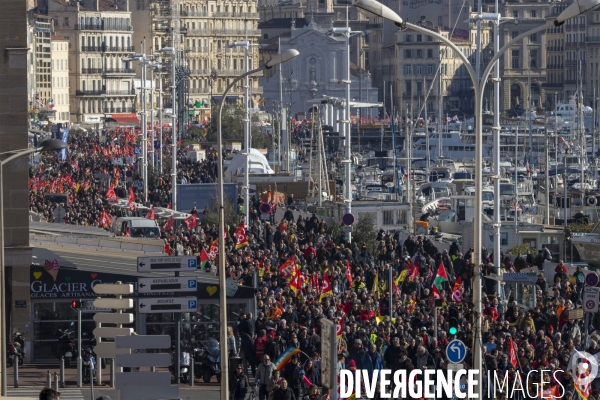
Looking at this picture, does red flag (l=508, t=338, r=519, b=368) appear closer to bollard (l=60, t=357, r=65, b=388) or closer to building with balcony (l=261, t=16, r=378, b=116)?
bollard (l=60, t=357, r=65, b=388)

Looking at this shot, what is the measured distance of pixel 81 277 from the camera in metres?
31.9

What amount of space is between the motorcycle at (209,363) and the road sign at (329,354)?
11.0 meters

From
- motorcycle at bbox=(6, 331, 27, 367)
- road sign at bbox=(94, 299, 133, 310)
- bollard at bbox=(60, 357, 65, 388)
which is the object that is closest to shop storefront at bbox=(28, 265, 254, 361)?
motorcycle at bbox=(6, 331, 27, 367)

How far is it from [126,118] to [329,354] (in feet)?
416

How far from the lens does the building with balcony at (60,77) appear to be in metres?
148

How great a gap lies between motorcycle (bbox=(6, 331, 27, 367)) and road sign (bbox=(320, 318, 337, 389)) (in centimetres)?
1148

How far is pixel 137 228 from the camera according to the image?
48.7m

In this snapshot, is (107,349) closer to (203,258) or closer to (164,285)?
(164,285)

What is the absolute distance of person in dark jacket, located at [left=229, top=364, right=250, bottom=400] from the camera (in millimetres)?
26781

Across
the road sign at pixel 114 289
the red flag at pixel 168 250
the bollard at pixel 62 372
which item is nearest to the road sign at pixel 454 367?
the road sign at pixel 114 289

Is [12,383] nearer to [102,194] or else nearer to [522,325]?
[522,325]

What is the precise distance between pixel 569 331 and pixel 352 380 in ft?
17.0

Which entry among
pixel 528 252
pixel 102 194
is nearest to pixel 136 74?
pixel 102 194

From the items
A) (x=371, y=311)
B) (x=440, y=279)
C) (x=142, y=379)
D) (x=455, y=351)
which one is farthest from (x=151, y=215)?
(x=455, y=351)
